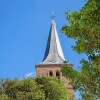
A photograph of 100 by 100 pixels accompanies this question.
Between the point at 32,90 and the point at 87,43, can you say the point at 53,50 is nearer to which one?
the point at 32,90

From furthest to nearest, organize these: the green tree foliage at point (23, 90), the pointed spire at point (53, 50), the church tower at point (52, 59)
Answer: the pointed spire at point (53, 50) < the church tower at point (52, 59) < the green tree foliage at point (23, 90)

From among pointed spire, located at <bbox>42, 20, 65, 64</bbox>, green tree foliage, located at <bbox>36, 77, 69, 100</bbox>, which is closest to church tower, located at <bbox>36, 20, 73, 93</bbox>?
pointed spire, located at <bbox>42, 20, 65, 64</bbox>

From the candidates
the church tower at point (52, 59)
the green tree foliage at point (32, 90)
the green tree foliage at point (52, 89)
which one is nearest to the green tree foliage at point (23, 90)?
the green tree foliage at point (32, 90)

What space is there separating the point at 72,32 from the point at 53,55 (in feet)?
279

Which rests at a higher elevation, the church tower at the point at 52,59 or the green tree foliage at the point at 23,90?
the church tower at the point at 52,59

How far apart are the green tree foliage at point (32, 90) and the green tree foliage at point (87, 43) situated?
4056 centimetres

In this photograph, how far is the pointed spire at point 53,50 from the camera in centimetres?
10166

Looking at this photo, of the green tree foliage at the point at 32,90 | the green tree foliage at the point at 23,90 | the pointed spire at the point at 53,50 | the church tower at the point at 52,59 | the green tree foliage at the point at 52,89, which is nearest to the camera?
the green tree foliage at the point at 23,90

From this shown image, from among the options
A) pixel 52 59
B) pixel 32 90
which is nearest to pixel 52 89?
pixel 32 90

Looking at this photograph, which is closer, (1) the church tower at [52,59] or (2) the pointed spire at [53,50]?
(1) the church tower at [52,59]

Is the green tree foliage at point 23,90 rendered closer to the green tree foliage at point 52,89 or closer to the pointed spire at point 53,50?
the green tree foliage at point 52,89

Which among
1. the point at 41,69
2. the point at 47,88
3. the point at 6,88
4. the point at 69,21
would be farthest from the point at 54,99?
the point at 69,21

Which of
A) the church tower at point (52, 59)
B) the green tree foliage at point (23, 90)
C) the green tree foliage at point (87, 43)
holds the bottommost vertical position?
the green tree foliage at point (87, 43)

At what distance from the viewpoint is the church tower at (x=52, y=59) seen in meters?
101
